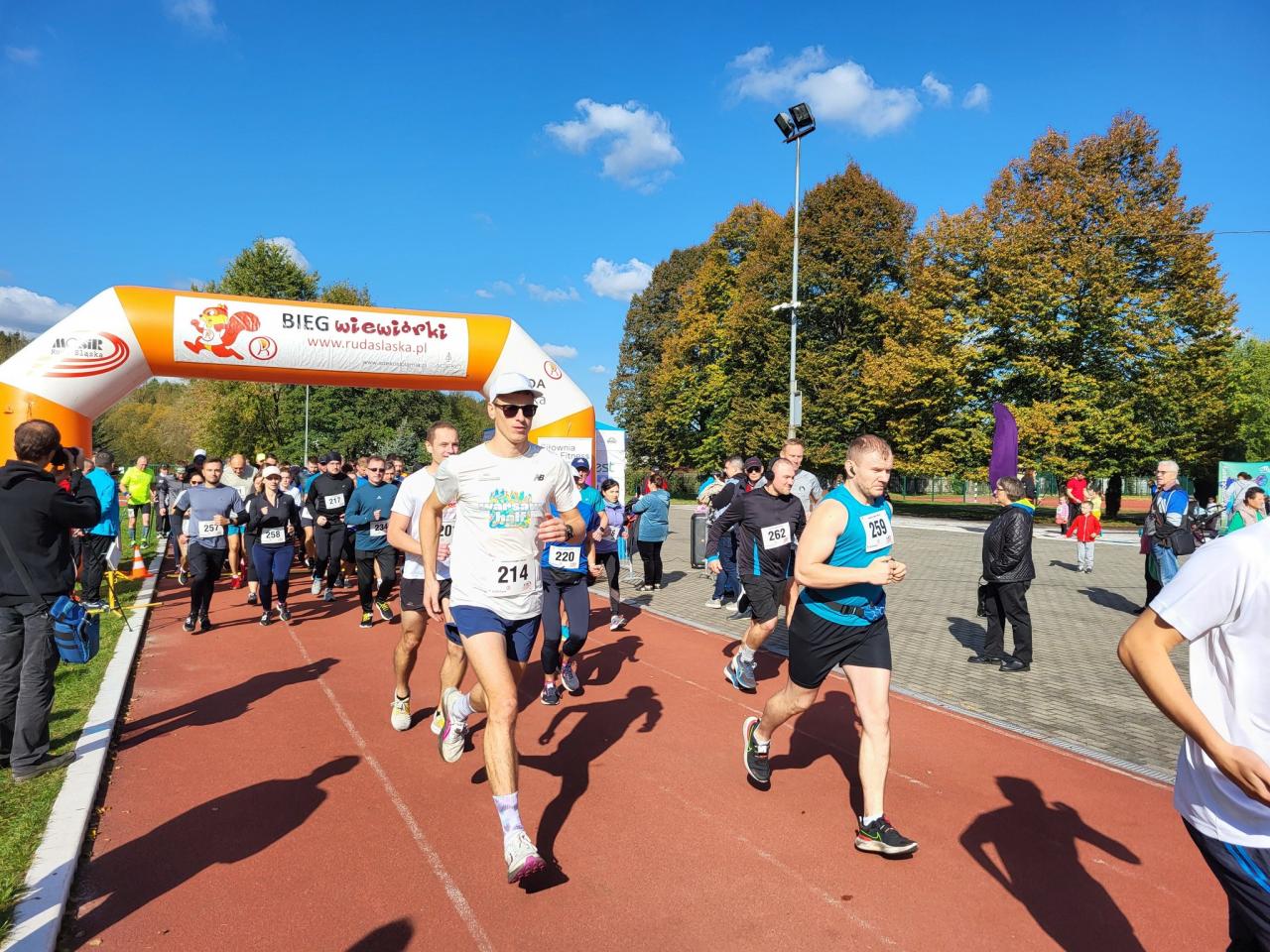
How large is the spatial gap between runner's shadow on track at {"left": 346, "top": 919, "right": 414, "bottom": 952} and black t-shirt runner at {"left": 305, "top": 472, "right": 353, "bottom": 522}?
25.4 ft

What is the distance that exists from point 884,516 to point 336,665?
222 inches

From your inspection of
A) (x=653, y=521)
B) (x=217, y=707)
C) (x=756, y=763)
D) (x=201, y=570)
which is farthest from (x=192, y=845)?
(x=653, y=521)

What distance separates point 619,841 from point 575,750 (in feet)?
4.34

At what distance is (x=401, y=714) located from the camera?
5.50 m

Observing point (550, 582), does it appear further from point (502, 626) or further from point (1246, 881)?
point (1246, 881)

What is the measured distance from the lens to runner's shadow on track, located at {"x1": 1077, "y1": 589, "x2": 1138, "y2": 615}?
1137 centimetres

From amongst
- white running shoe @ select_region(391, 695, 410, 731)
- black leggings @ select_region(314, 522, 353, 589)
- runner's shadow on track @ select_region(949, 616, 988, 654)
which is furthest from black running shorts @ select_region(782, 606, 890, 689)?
black leggings @ select_region(314, 522, 353, 589)

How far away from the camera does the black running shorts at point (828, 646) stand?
3877mm

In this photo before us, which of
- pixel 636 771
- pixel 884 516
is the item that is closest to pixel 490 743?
pixel 636 771

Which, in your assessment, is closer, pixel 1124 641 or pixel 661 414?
pixel 1124 641

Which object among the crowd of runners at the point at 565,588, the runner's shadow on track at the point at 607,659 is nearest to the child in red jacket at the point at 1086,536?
the crowd of runners at the point at 565,588

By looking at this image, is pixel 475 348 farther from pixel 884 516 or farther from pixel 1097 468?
pixel 1097 468

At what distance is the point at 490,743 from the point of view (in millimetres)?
3428

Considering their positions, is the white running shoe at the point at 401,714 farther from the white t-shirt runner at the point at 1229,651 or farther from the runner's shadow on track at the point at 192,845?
the white t-shirt runner at the point at 1229,651
